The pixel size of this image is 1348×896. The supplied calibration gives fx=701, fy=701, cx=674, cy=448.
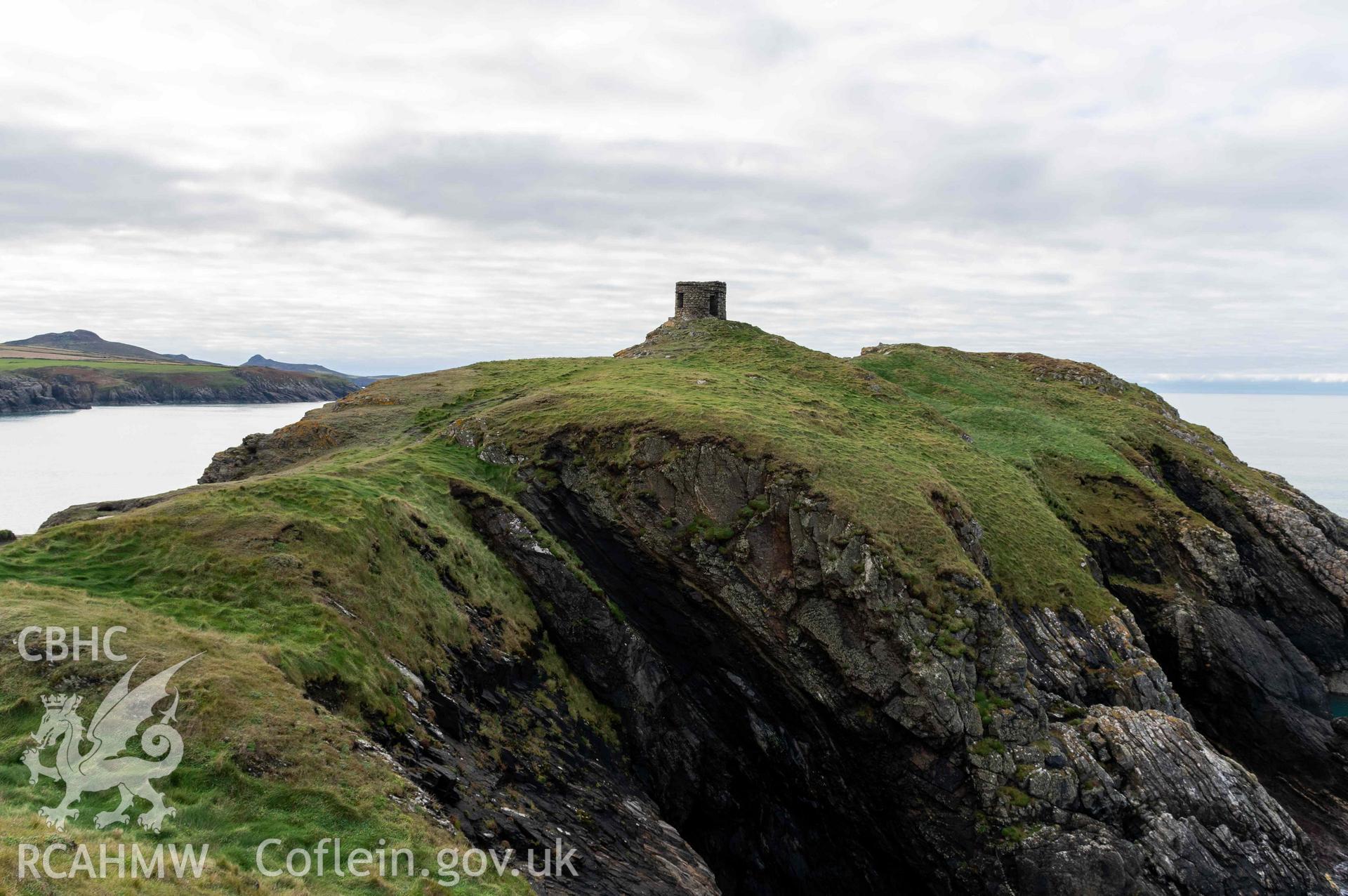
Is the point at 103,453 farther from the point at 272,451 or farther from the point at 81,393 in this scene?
the point at 81,393

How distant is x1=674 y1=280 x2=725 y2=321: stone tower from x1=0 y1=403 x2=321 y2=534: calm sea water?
162 feet

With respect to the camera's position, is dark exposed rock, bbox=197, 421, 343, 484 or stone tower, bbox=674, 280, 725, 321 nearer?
dark exposed rock, bbox=197, 421, 343, 484

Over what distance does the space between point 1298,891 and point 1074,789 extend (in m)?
10.9

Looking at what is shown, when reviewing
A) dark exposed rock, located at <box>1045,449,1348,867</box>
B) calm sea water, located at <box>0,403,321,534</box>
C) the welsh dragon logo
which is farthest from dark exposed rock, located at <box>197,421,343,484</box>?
dark exposed rock, located at <box>1045,449,1348,867</box>

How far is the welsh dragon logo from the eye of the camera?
45.0ft

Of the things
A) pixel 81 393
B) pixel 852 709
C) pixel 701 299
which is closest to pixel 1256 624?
pixel 852 709

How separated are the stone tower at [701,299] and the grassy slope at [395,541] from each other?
25.0 feet

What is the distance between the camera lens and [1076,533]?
155 feet

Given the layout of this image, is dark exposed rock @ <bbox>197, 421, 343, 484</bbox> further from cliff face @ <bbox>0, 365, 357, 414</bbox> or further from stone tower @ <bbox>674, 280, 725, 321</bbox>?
cliff face @ <bbox>0, 365, 357, 414</bbox>

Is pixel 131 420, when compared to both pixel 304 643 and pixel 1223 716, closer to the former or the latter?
pixel 304 643

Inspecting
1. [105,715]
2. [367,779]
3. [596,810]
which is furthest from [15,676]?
[596,810]

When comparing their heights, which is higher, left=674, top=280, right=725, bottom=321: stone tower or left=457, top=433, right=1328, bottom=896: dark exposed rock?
left=674, top=280, right=725, bottom=321: stone tower

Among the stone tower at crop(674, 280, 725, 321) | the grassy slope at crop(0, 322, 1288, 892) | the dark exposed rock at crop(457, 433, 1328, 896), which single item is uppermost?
the stone tower at crop(674, 280, 725, 321)

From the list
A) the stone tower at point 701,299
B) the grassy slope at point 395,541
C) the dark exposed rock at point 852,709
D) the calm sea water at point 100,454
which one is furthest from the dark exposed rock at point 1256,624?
the calm sea water at point 100,454
